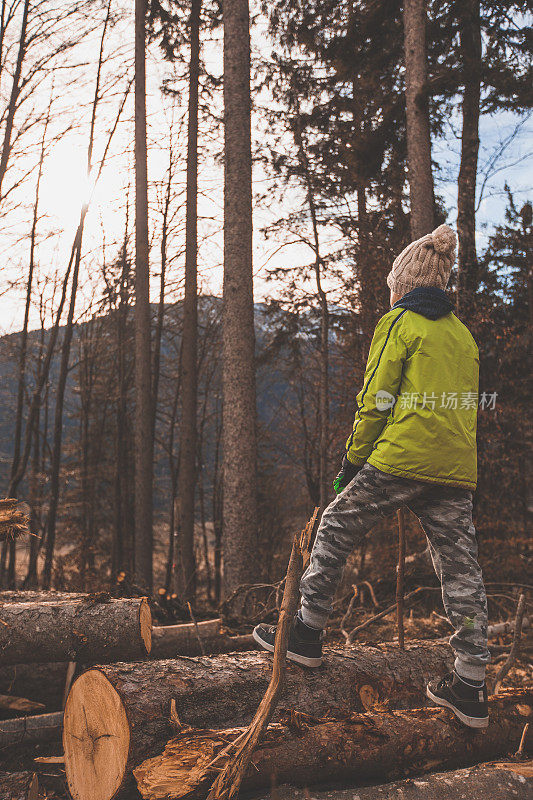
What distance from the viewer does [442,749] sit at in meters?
2.43

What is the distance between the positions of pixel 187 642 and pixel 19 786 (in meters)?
1.58

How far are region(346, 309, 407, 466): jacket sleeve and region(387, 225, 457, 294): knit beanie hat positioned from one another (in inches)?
11.6

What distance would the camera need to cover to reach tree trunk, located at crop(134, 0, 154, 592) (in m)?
9.78

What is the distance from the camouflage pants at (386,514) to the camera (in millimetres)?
2574

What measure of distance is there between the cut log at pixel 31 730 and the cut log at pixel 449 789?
194 cm

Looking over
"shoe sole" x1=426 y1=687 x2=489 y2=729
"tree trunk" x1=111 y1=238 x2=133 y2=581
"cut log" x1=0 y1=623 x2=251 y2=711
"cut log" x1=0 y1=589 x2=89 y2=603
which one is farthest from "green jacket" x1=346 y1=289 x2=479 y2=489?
"tree trunk" x1=111 y1=238 x2=133 y2=581

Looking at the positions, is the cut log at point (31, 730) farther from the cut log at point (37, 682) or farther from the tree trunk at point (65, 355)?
the tree trunk at point (65, 355)

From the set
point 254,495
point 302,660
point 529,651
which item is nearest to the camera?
point 302,660

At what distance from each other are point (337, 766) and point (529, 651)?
156 inches

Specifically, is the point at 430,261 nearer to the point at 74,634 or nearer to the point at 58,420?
the point at 74,634

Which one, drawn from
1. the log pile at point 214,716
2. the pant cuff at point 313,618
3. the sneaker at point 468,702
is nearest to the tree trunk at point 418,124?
the log pile at point 214,716

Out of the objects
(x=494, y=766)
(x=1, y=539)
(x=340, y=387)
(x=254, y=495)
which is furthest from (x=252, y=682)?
(x=340, y=387)

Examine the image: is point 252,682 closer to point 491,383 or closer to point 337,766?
point 337,766

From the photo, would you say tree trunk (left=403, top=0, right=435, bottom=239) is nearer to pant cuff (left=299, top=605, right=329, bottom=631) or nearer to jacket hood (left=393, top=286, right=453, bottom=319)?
jacket hood (left=393, top=286, right=453, bottom=319)
